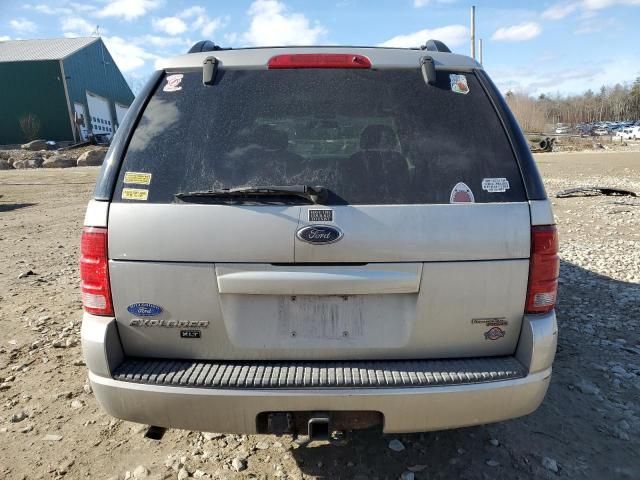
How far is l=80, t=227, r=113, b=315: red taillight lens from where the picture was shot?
198 cm

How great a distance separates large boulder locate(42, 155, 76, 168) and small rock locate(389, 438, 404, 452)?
30031 millimetres

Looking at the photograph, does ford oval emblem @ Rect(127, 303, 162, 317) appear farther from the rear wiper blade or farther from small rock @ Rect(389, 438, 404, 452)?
small rock @ Rect(389, 438, 404, 452)

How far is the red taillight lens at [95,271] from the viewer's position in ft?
6.49

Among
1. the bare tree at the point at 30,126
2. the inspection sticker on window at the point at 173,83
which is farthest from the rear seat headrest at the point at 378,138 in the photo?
the bare tree at the point at 30,126

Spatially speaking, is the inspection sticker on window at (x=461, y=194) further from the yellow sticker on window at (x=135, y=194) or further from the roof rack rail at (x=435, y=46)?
the yellow sticker on window at (x=135, y=194)

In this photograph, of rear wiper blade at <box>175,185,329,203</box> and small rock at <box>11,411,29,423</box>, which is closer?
rear wiper blade at <box>175,185,329,203</box>

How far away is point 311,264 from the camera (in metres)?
1.94

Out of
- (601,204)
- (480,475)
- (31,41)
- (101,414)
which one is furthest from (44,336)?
(31,41)

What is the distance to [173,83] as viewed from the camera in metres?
2.22

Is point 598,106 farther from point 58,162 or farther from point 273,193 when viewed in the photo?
point 273,193

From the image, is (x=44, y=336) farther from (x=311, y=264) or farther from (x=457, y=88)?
(x=457, y=88)

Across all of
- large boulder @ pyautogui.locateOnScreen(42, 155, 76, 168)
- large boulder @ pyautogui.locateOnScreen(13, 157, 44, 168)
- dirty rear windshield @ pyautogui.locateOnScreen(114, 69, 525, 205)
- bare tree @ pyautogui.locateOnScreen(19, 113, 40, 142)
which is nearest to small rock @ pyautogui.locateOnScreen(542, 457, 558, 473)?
dirty rear windshield @ pyautogui.locateOnScreen(114, 69, 525, 205)

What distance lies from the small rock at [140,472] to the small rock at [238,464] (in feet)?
1.51

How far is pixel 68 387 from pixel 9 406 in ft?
1.19
